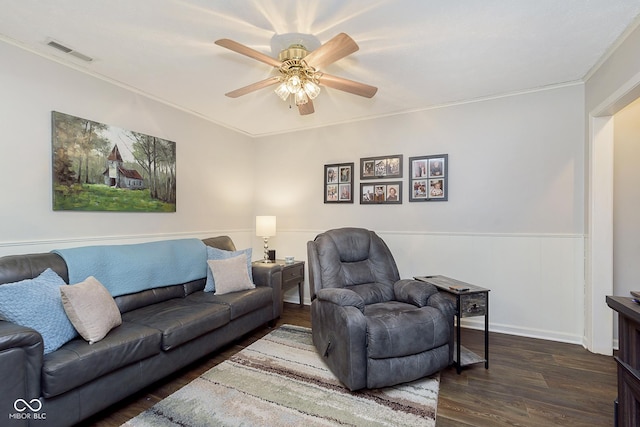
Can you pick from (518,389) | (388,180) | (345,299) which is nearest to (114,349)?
(345,299)

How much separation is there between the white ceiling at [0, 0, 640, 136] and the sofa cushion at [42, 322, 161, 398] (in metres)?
2.03

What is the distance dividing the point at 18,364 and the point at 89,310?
439 millimetres

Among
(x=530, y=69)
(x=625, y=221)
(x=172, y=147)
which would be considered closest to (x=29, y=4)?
(x=172, y=147)

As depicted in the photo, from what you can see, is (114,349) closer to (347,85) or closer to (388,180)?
(347,85)

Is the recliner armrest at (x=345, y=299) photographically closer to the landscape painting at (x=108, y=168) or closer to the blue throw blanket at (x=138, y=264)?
the blue throw blanket at (x=138, y=264)

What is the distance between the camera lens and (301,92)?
2270mm

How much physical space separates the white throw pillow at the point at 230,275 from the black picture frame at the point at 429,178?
6.73 ft

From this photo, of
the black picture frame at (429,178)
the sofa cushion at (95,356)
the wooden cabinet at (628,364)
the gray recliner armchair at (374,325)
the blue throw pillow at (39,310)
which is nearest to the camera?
the wooden cabinet at (628,364)

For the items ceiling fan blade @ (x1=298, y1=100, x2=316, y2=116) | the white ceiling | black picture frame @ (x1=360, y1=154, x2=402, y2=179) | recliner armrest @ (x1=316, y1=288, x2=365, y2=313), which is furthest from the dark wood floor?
the white ceiling

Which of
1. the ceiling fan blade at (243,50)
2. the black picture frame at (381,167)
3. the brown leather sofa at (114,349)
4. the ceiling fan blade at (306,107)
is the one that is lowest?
the brown leather sofa at (114,349)

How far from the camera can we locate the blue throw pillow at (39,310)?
1.62m

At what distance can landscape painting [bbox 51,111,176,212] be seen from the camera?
2.39 m

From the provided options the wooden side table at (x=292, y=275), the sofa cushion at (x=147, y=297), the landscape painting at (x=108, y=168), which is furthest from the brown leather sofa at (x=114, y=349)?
the landscape painting at (x=108, y=168)

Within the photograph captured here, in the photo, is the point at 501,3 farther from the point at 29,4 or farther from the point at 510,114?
the point at 29,4
